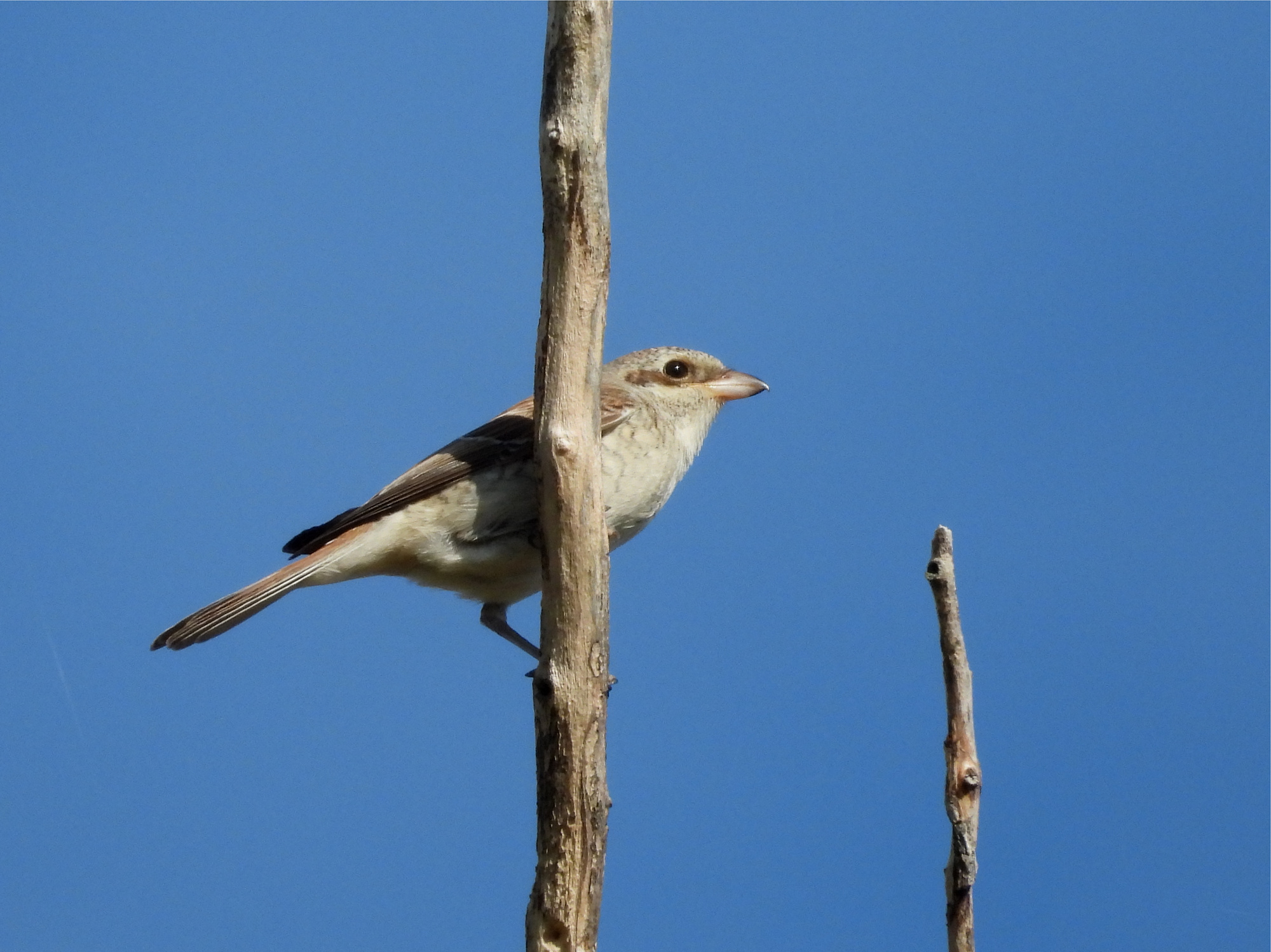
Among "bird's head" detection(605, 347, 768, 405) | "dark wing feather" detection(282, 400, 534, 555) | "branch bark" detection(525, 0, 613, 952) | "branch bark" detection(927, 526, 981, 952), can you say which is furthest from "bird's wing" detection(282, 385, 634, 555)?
"branch bark" detection(927, 526, 981, 952)

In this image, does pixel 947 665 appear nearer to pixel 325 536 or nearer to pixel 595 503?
pixel 595 503

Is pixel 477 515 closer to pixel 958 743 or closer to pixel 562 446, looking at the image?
pixel 562 446

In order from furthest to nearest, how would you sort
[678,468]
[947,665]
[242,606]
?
[678,468], [242,606], [947,665]

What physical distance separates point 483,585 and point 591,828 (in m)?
1.78

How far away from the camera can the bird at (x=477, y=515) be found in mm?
5613

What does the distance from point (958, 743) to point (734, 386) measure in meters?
2.99

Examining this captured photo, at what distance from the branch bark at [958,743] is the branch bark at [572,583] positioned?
1198 millimetres

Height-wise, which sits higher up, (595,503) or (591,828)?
(595,503)

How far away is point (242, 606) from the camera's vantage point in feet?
17.4

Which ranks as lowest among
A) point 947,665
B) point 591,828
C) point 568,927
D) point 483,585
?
point 568,927

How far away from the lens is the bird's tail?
5242mm

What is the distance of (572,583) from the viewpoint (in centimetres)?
444

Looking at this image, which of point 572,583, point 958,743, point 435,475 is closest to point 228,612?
point 435,475

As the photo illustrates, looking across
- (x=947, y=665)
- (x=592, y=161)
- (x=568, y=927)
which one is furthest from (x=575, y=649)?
(x=592, y=161)
